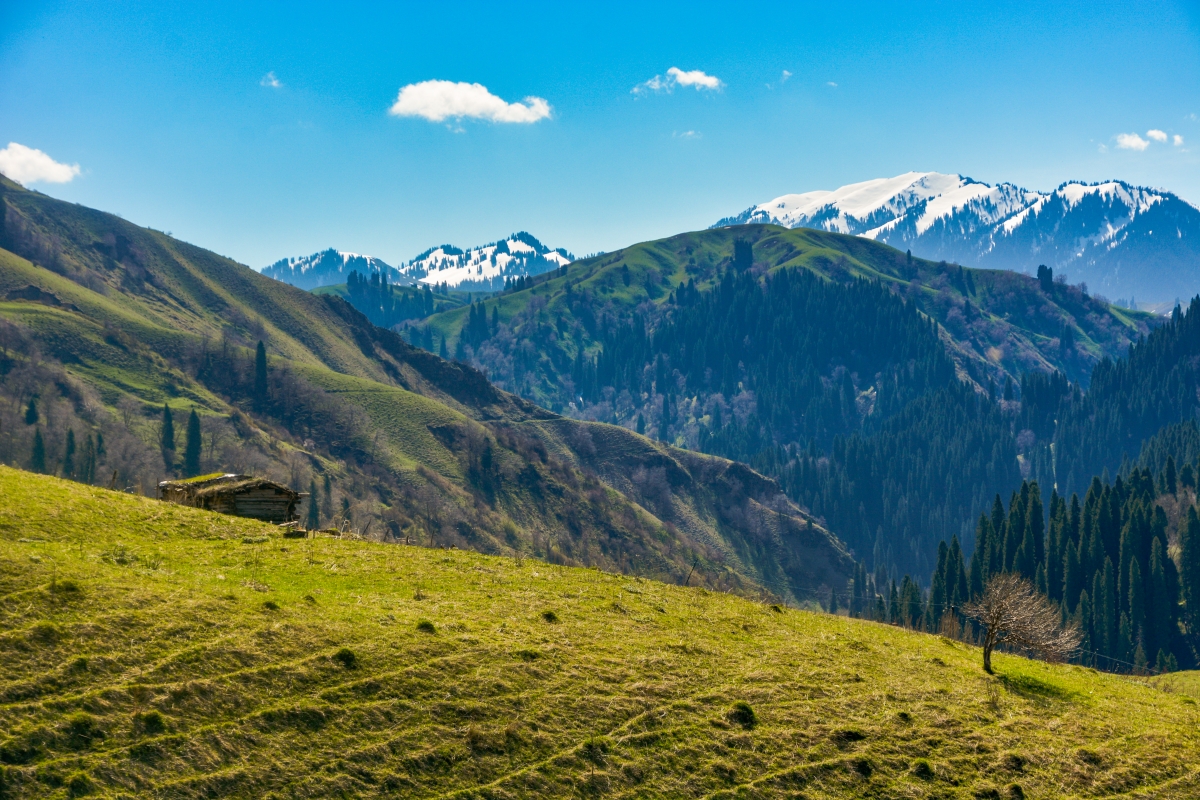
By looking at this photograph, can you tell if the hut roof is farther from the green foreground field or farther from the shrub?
the shrub

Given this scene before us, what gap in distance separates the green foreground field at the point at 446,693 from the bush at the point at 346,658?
0.28ft

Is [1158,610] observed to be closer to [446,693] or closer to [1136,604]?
[1136,604]

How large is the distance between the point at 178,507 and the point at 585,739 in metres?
29.9

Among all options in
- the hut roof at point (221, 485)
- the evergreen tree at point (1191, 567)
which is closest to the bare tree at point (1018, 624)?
the hut roof at point (221, 485)

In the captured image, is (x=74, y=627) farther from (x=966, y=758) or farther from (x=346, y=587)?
(x=966, y=758)

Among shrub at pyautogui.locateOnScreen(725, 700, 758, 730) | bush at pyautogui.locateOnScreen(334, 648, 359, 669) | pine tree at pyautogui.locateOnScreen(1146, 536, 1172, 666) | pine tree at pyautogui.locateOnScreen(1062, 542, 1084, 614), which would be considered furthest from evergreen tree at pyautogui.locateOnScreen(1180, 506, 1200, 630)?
bush at pyautogui.locateOnScreen(334, 648, 359, 669)

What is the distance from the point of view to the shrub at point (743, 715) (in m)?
38.3

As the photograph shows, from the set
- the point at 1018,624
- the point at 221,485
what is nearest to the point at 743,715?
the point at 1018,624

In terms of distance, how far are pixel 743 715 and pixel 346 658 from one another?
50.9 ft

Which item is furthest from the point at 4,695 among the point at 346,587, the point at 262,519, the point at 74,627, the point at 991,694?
the point at 991,694

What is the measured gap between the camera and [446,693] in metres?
35.9

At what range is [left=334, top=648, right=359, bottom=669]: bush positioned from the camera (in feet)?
118

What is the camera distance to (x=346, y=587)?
4503 cm

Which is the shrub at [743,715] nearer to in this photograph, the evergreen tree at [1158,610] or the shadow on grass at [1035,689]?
the shadow on grass at [1035,689]
